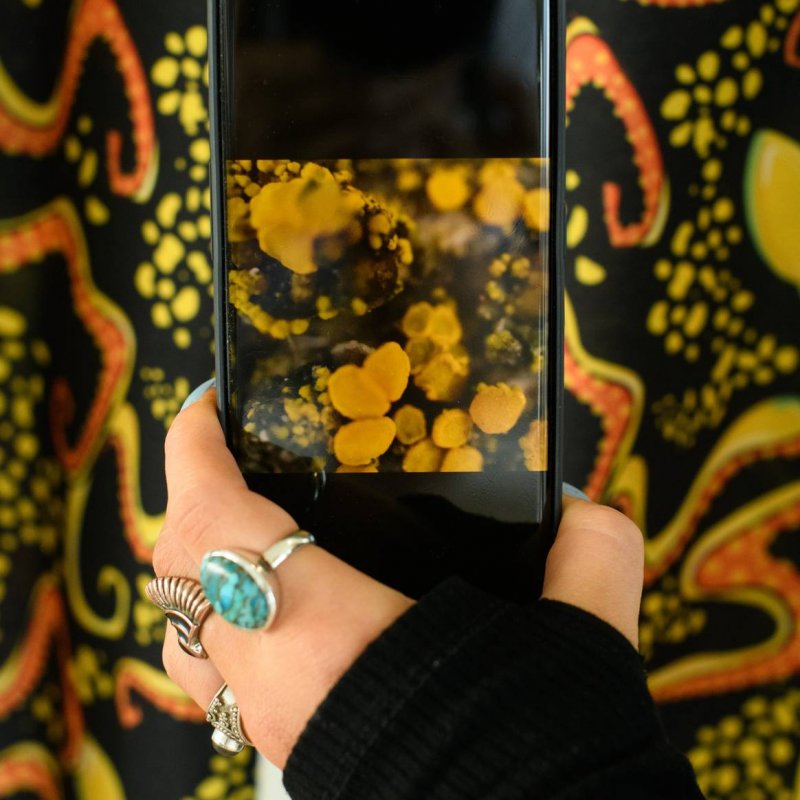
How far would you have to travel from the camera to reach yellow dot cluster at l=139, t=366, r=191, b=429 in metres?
0.27

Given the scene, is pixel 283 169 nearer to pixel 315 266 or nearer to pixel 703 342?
pixel 315 266

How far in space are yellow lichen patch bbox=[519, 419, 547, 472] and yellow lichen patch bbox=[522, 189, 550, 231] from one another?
0.17 ft

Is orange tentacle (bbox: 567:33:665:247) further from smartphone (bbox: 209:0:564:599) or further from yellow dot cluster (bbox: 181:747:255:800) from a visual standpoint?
yellow dot cluster (bbox: 181:747:255:800)

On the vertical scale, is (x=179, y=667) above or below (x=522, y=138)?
below

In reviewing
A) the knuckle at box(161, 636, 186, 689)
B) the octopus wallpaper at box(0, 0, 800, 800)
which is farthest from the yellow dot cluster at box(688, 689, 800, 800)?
the knuckle at box(161, 636, 186, 689)

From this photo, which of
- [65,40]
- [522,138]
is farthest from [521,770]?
[65,40]

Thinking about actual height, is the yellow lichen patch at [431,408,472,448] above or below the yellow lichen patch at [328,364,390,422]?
below

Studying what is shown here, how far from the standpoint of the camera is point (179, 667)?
20cm

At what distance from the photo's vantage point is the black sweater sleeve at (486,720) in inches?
4.8

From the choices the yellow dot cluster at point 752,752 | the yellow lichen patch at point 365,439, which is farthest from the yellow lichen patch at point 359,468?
the yellow dot cluster at point 752,752

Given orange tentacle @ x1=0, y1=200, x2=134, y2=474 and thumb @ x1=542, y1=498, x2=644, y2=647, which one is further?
orange tentacle @ x1=0, y1=200, x2=134, y2=474

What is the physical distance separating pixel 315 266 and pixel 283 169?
3 cm

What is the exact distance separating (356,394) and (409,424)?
0.02 meters

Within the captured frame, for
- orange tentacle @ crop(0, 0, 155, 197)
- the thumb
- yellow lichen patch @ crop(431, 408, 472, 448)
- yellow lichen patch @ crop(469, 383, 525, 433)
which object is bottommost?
the thumb
